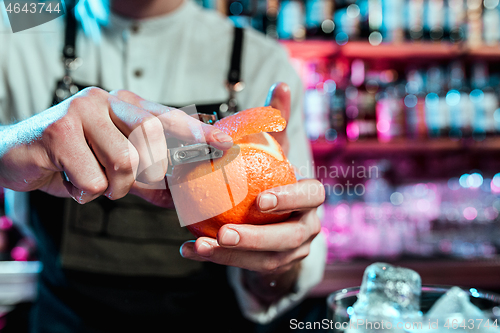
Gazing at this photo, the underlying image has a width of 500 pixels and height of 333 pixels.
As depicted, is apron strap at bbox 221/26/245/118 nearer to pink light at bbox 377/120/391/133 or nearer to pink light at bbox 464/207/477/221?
pink light at bbox 377/120/391/133

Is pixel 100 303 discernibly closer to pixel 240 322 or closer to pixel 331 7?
pixel 240 322

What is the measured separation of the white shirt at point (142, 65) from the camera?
3.30 ft

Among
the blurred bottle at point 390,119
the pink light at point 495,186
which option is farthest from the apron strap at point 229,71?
the pink light at point 495,186

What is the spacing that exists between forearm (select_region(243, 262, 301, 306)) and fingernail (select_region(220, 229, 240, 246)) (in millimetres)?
358

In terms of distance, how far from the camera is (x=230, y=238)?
370 mm

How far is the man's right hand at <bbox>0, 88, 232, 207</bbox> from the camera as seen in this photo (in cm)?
35

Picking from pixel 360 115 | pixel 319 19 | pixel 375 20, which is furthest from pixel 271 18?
pixel 360 115

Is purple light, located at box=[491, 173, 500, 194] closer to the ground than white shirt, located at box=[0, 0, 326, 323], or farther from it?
closer to the ground

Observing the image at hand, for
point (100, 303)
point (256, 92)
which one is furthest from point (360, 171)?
point (100, 303)

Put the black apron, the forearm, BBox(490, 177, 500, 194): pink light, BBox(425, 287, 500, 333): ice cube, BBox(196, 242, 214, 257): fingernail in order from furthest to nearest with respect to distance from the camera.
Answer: BBox(490, 177, 500, 194): pink light → the black apron → the forearm → BBox(196, 242, 214, 257): fingernail → BBox(425, 287, 500, 333): ice cube

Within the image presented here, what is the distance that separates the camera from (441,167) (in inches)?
94.8

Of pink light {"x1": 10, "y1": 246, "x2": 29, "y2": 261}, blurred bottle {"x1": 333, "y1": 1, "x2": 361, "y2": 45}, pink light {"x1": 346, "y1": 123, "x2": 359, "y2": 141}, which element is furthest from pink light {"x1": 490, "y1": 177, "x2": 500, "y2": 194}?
pink light {"x1": 10, "y1": 246, "x2": 29, "y2": 261}

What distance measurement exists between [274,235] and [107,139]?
0.21 metres

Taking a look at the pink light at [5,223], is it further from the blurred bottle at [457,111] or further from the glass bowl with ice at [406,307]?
the blurred bottle at [457,111]
